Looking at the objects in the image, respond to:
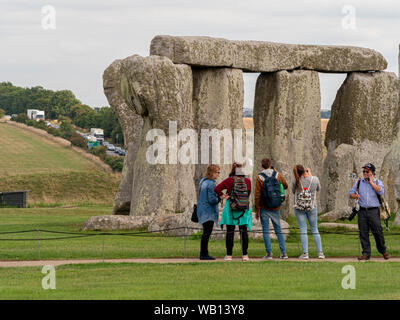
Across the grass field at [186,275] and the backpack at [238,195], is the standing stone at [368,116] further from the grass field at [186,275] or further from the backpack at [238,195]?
the backpack at [238,195]

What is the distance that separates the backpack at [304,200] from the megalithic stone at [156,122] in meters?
9.85

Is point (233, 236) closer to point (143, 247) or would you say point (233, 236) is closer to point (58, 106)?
point (143, 247)

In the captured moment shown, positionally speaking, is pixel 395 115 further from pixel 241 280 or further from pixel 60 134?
pixel 60 134

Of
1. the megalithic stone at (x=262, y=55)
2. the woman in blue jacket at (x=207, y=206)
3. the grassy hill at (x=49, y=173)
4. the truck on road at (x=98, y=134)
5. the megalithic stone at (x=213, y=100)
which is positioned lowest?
the grassy hill at (x=49, y=173)

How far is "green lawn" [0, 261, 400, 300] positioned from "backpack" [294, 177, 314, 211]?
1346 mm

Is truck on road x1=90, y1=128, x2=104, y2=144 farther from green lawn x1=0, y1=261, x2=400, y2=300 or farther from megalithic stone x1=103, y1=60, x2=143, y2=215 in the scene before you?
green lawn x1=0, y1=261, x2=400, y2=300

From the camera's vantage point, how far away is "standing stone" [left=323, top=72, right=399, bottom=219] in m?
38.1

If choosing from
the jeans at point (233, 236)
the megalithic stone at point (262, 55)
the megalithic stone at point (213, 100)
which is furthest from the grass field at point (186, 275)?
the megalithic stone at point (213, 100)

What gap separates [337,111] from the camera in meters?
39.1

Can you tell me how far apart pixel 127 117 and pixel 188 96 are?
9.75ft

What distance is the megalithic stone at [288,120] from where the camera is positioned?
36.4 metres

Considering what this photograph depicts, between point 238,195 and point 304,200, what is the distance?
4.39 ft

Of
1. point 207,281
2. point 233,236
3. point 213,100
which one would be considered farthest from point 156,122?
point 207,281

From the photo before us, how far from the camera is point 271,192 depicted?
1977 cm
